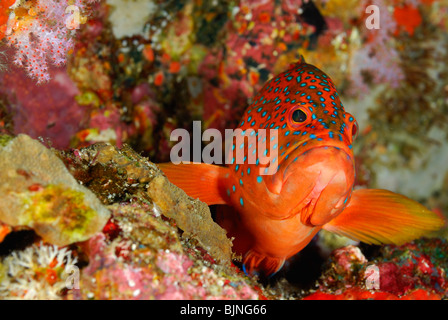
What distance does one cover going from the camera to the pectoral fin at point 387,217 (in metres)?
3.44

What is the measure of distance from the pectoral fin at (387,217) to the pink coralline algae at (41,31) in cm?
329

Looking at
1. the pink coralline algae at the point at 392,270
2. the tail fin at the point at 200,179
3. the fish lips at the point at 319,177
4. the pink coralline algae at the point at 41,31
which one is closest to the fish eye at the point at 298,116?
the fish lips at the point at 319,177

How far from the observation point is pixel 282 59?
16.9ft

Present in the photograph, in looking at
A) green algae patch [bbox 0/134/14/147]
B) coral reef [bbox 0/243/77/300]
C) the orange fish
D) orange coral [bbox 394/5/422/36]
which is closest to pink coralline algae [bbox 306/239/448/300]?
the orange fish

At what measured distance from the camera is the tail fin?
3420mm

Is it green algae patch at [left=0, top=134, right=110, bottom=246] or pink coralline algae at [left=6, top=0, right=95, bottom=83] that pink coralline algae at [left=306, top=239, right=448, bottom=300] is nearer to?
green algae patch at [left=0, top=134, right=110, bottom=246]

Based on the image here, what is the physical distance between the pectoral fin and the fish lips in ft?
3.22

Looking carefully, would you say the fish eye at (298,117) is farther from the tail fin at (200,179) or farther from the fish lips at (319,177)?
the tail fin at (200,179)

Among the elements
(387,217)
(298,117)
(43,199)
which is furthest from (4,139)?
(387,217)

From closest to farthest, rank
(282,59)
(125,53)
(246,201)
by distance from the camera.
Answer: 1. (246,201)
2. (125,53)
3. (282,59)

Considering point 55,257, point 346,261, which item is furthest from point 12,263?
point 346,261

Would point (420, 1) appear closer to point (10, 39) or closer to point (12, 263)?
point (10, 39)
